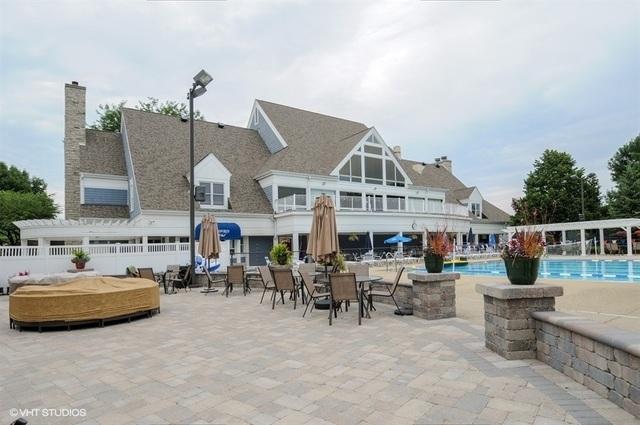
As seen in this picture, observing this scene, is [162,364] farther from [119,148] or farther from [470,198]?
[470,198]

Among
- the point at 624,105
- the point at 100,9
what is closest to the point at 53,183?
the point at 100,9

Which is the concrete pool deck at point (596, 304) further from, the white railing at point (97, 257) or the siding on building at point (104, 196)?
the siding on building at point (104, 196)

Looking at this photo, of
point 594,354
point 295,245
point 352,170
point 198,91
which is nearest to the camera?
point 594,354

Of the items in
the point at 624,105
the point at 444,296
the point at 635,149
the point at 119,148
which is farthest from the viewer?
the point at 635,149

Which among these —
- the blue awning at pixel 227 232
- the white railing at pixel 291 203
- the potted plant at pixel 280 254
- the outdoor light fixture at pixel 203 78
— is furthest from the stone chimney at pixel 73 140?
the potted plant at pixel 280 254

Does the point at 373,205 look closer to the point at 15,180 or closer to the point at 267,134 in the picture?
the point at 267,134

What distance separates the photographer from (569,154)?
39031 mm

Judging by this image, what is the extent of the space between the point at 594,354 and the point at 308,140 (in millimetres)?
26358

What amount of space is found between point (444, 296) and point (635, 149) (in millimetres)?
51853

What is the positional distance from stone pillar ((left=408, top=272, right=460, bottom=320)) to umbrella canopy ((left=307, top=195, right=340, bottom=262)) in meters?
2.07

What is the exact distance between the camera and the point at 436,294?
7402 mm

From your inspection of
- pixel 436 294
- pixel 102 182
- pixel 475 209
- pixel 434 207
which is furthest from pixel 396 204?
pixel 436 294

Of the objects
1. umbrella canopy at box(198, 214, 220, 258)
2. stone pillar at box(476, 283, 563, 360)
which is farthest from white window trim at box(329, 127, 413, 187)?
stone pillar at box(476, 283, 563, 360)

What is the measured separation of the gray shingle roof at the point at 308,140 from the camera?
85.7 feet
